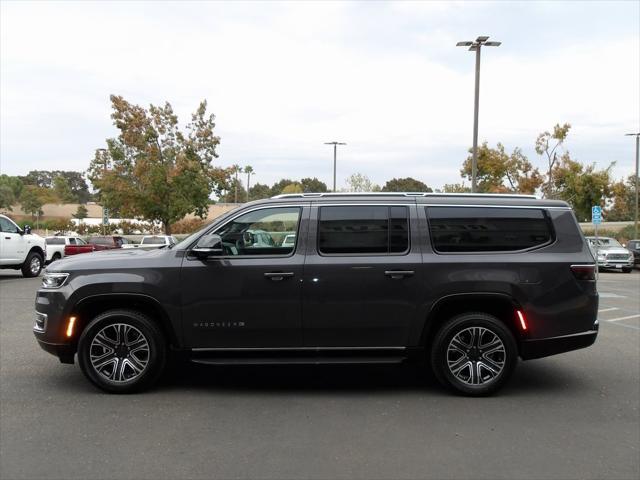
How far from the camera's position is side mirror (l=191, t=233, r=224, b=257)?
5.20 meters

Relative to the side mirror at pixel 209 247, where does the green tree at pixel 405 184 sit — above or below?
above

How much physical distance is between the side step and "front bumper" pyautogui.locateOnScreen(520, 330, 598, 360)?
120 cm

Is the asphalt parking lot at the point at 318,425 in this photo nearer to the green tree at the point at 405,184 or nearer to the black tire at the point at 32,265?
the black tire at the point at 32,265

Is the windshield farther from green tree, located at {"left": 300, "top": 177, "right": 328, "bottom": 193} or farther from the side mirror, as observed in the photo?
green tree, located at {"left": 300, "top": 177, "right": 328, "bottom": 193}

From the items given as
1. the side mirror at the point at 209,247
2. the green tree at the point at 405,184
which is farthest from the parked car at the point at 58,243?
the green tree at the point at 405,184

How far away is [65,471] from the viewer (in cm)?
375

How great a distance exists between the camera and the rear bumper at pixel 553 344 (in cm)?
543

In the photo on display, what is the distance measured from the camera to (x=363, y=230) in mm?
5430

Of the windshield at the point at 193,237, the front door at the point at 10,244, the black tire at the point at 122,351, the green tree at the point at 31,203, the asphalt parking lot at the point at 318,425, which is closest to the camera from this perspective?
the asphalt parking lot at the point at 318,425

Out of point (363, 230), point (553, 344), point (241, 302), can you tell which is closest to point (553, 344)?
point (553, 344)

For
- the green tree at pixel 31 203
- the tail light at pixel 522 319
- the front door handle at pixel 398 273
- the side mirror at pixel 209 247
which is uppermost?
the green tree at pixel 31 203

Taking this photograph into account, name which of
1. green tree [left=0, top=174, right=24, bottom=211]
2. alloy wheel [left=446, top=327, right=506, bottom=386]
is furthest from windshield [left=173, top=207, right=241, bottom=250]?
green tree [left=0, top=174, right=24, bottom=211]

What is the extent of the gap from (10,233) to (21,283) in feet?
5.71

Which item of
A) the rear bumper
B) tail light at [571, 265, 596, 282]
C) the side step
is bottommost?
→ the side step
